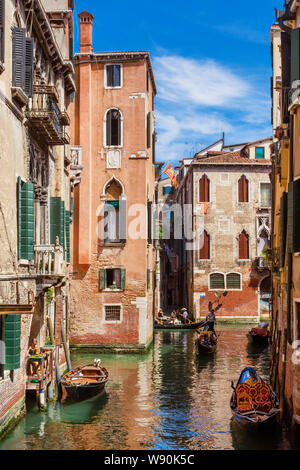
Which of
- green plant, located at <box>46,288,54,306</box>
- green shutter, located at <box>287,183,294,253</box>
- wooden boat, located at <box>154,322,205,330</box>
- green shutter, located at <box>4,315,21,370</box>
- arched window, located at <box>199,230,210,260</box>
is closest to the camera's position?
green shutter, located at <box>4,315,21,370</box>

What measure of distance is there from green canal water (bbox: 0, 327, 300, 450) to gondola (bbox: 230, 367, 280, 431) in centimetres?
28

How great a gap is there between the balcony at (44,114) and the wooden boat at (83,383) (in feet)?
19.9

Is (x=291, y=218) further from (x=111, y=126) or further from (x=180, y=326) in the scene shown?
(x=180, y=326)

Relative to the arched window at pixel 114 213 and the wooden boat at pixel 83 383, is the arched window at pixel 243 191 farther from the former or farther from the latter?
the wooden boat at pixel 83 383

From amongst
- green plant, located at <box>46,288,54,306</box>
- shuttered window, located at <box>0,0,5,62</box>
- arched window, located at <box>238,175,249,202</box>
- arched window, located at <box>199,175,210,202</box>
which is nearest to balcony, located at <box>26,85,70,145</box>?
shuttered window, located at <box>0,0,5,62</box>

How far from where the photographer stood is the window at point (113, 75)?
2430 centimetres

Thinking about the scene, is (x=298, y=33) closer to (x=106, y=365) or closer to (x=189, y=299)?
(x=106, y=365)

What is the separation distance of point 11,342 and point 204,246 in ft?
83.6

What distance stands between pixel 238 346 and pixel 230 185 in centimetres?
1245

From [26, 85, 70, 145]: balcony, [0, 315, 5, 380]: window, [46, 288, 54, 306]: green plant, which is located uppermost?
[26, 85, 70, 145]: balcony

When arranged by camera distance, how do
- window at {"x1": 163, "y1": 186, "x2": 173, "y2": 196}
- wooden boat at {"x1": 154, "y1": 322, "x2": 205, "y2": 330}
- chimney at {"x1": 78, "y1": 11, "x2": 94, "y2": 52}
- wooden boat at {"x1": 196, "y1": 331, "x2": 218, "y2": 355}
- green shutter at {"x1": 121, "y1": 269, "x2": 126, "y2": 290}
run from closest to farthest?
1. wooden boat at {"x1": 196, "y1": 331, "x2": 218, "y2": 355}
2. green shutter at {"x1": 121, "y1": 269, "x2": 126, "y2": 290}
3. chimney at {"x1": 78, "y1": 11, "x2": 94, "y2": 52}
4. wooden boat at {"x1": 154, "y1": 322, "x2": 205, "y2": 330}
5. window at {"x1": 163, "y1": 186, "x2": 173, "y2": 196}

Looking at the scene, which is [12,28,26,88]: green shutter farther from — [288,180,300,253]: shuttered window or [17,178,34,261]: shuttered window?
[288,180,300,253]: shuttered window

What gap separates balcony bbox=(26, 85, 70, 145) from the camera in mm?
13938

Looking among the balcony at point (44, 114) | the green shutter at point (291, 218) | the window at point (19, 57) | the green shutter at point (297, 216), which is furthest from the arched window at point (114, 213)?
the green shutter at point (297, 216)
